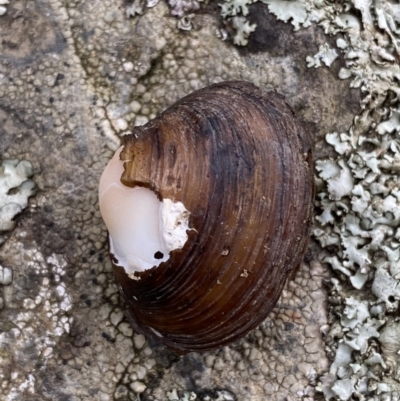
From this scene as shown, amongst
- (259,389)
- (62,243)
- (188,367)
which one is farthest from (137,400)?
(62,243)

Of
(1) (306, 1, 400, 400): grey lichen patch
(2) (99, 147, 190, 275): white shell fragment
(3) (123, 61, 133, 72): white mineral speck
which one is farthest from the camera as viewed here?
(3) (123, 61, 133, 72): white mineral speck

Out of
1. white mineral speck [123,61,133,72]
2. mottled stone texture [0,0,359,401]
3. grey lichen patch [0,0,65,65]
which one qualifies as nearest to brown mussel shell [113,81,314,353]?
mottled stone texture [0,0,359,401]

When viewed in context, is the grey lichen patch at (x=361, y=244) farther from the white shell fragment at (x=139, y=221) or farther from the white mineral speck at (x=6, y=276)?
the white mineral speck at (x=6, y=276)

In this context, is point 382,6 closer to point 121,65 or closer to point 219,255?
point 121,65

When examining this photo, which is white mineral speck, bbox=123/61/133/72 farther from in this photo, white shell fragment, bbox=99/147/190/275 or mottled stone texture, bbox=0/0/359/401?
white shell fragment, bbox=99/147/190/275

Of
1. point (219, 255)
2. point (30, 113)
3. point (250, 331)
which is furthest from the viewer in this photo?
point (30, 113)

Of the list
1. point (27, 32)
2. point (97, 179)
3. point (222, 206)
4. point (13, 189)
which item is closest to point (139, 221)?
point (222, 206)
